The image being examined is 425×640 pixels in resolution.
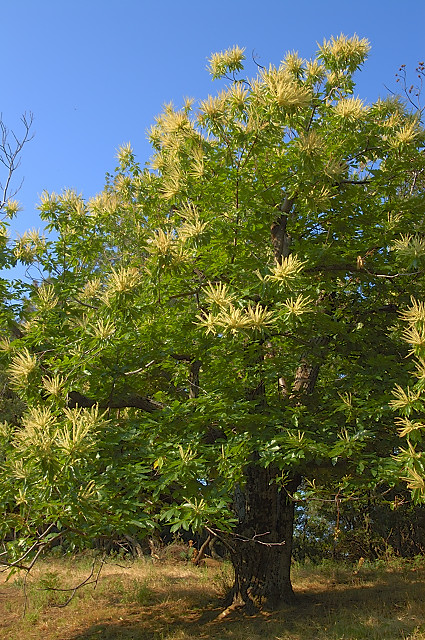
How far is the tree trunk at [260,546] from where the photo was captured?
250 inches

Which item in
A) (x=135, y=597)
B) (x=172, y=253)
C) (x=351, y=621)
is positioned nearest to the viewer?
(x=172, y=253)

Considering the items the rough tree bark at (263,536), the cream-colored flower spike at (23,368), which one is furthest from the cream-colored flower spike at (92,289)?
the rough tree bark at (263,536)

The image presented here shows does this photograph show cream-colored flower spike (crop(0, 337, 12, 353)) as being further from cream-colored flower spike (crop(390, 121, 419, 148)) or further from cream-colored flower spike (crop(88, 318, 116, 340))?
cream-colored flower spike (crop(390, 121, 419, 148))

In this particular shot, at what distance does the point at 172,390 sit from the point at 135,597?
331cm

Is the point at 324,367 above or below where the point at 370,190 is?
below

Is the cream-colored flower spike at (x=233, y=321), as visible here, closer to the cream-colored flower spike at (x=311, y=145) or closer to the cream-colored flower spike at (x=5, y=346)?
the cream-colored flower spike at (x=311, y=145)

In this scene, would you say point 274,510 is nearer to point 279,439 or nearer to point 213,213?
point 279,439

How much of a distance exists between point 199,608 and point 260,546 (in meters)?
1.38

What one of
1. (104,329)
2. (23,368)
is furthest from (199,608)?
(104,329)

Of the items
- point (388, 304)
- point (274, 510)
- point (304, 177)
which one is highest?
point (304, 177)

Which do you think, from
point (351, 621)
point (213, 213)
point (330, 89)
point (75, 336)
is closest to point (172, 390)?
point (75, 336)

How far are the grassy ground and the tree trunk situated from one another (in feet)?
0.68

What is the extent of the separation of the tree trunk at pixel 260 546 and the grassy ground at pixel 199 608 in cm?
21

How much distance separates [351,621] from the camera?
19.5 feet
